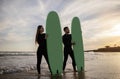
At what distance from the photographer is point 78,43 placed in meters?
10.1

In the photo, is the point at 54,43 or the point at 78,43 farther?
the point at 78,43

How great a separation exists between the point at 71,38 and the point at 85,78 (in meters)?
2.10

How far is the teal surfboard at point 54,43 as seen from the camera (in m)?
8.58

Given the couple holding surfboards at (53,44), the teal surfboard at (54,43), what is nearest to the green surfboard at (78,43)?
the couple holding surfboards at (53,44)

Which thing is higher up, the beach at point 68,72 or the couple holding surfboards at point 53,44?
the couple holding surfboards at point 53,44

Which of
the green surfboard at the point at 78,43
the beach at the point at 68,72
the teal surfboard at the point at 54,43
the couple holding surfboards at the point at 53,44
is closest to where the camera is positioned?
the beach at the point at 68,72

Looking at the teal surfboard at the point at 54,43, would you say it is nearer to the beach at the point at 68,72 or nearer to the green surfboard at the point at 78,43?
the beach at the point at 68,72

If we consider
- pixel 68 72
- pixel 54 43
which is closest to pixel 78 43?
pixel 68 72

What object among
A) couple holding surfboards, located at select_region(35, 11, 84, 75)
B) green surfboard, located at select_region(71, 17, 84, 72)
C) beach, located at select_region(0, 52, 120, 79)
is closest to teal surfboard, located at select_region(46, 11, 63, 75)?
couple holding surfboards, located at select_region(35, 11, 84, 75)

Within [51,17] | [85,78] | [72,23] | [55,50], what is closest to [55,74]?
[55,50]

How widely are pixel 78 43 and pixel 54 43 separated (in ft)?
5.38

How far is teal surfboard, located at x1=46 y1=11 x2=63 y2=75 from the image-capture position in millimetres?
8577

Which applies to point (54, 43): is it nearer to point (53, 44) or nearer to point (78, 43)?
point (53, 44)

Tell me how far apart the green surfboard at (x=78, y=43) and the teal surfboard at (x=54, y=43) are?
1133 mm
